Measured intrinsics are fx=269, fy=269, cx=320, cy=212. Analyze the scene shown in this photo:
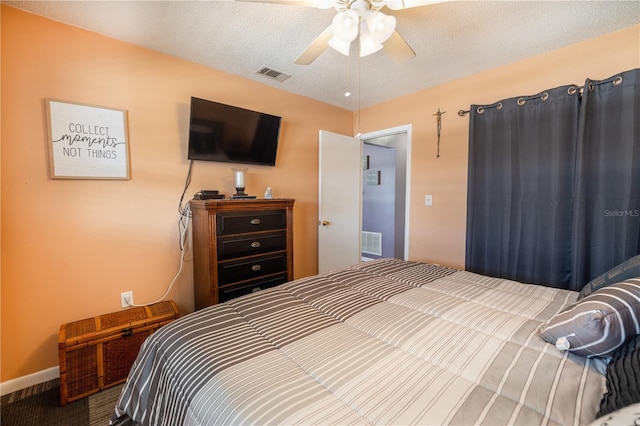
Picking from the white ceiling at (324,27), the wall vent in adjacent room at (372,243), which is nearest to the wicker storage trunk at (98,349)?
the white ceiling at (324,27)

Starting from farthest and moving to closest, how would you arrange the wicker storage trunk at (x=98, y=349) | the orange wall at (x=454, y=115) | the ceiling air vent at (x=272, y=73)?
the ceiling air vent at (x=272, y=73), the orange wall at (x=454, y=115), the wicker storage trunk at (x=98, y=349)

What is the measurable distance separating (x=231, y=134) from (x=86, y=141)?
1.04m

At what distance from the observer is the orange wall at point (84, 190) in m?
1.68

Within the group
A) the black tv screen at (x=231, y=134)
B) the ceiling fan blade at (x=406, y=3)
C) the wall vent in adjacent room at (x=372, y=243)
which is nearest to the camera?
the ceiling fan blade at (x=406, y=3)

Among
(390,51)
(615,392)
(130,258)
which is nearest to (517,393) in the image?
(615,392)

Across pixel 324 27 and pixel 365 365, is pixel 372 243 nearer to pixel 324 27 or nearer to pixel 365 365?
pixel 324 27

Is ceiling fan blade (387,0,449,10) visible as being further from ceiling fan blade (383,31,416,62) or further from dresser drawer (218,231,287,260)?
dresser drawer (218,231,287,260)

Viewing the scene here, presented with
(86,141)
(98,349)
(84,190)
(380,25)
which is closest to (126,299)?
(98,349)

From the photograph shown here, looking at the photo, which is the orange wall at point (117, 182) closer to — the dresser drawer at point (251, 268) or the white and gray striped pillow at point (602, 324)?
the dresser drawer at point (251, 268)

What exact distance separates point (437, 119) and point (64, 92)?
3130mm

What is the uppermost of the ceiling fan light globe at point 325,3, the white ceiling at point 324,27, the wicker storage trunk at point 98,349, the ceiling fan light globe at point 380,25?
the white ceiling at point 324,27

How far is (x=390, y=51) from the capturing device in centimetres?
166

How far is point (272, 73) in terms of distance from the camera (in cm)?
253

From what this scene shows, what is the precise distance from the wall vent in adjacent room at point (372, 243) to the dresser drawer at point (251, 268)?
9.04 ft
